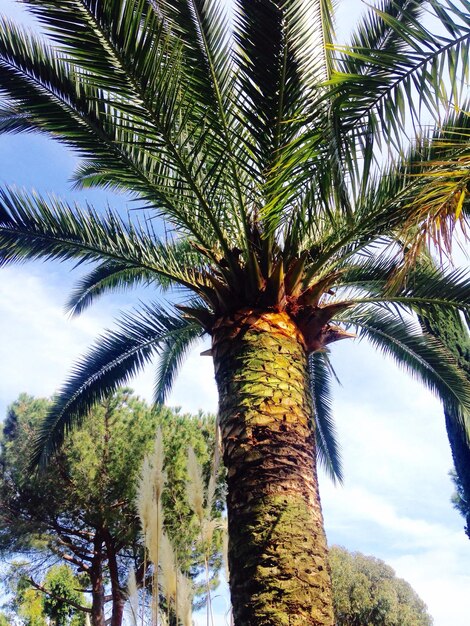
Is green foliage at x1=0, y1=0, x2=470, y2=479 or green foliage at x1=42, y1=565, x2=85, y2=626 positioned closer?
green foliage at x1=0, y1=0, x2=470, y2=479

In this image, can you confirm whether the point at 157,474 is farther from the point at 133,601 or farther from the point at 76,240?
the point at 76,240

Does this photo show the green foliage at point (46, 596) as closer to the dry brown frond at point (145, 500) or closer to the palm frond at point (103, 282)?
the palm frond at point (103, 282)


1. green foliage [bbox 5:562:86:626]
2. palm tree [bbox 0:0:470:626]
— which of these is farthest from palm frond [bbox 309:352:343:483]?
green foliage [bbox 5:562:86:626]

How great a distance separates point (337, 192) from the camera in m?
3.21

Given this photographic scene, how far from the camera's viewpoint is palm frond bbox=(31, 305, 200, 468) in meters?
6.32

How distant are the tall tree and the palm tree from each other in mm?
8211

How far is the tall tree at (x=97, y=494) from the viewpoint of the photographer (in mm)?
12250

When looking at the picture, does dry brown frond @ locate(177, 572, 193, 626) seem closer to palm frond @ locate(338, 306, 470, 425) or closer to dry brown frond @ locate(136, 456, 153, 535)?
dry brown frond @ locate(136, 456, 153, 535)

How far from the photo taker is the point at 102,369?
641 centimetres

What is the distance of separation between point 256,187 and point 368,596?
19.2m

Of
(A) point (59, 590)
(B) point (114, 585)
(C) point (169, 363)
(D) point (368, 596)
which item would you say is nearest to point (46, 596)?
(A) point (59, 590)

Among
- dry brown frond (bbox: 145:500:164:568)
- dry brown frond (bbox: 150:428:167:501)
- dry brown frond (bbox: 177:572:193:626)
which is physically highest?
dry brown frond (bbox: 150:428:167:501)

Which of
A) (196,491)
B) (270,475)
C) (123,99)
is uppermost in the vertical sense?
(123,99)

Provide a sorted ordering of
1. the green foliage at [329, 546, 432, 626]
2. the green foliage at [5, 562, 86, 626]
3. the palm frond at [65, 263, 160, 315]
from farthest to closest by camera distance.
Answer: the green foliage at [329, 546, 432, 626], the green foliage at [5, 562, 86, 626], the palm frond at [65, 263, 160, 315]
